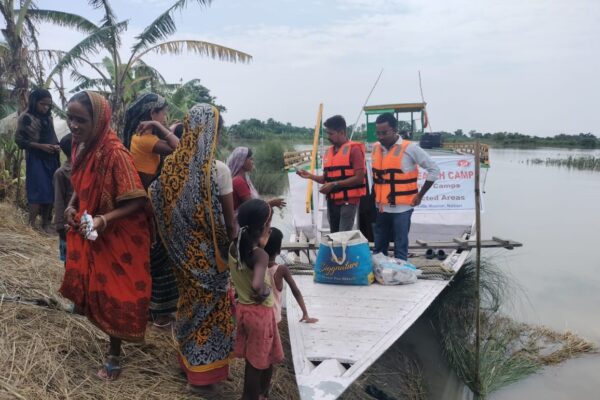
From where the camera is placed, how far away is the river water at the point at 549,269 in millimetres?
4547

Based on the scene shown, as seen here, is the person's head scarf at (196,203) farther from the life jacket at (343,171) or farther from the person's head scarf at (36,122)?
the person's head scarf at (36,122)

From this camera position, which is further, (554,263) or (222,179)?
(554,263)

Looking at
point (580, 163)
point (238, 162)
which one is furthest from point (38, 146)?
point (580, 163)

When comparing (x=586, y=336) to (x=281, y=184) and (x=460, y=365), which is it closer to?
(x=460, y=365)

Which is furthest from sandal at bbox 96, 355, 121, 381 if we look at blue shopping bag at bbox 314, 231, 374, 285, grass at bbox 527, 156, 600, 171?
grass at bbox 527, 156, 600, 171

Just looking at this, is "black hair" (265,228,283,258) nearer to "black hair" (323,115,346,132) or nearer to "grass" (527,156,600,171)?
"black hair" (323,115,346,132)

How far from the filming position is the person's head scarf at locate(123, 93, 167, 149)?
269 cm

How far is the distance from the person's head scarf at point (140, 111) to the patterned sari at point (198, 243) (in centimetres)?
61

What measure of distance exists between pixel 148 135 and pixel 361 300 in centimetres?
198

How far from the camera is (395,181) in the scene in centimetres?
420

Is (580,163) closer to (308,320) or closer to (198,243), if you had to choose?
(308,320)

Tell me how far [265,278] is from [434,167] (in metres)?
2.45

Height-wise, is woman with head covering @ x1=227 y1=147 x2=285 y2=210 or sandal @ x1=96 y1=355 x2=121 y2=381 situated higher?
woman with head covering @ x1=227 y1=147 x2=285 y2=210

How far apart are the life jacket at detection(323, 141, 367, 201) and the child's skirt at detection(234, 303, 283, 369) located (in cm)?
212
